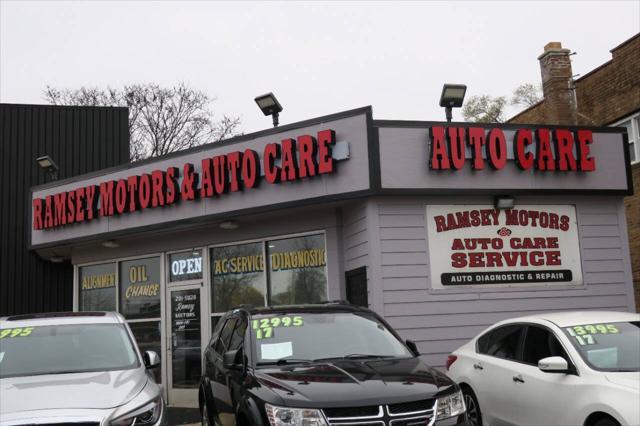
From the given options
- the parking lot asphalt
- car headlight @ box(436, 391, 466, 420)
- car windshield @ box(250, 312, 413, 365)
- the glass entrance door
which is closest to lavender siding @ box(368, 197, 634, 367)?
the parking lot asphalt

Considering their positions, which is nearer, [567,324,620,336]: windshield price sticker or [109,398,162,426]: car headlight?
[109,398,162,426]: car headlight

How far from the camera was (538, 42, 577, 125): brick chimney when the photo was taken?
19062 mm

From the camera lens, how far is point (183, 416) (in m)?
11.6

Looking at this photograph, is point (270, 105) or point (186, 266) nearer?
point (270, 105)

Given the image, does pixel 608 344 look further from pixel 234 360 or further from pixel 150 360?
pixel 150 360

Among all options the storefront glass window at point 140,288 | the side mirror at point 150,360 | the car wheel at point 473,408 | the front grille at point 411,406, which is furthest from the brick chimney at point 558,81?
the front grille at point 411,406

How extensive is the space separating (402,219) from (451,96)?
2.63 m

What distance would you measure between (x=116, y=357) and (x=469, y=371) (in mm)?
3816

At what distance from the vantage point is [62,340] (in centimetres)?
652

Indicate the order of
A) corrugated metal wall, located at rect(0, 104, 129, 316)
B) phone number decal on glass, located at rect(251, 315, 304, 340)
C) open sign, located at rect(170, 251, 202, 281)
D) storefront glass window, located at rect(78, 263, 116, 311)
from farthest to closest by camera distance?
1. corrugated metal wall, located at rect(0, 104, 129, 316)
2. storefront glass window, located at rect(78, 263, 116, 311)
3. open sign, located at rect(170, 251, 202, 281)
4. phone number decal on glass, located at rect(251, 315, 304, 340)

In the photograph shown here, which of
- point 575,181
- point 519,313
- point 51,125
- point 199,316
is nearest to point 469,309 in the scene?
point 519,313

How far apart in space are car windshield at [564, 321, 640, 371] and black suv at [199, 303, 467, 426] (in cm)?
149

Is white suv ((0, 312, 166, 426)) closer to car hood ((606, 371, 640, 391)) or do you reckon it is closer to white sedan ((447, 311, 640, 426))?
white sedan ((447, 311, 640, 426))

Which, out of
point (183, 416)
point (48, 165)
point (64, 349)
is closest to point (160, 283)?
point (183, 416)
